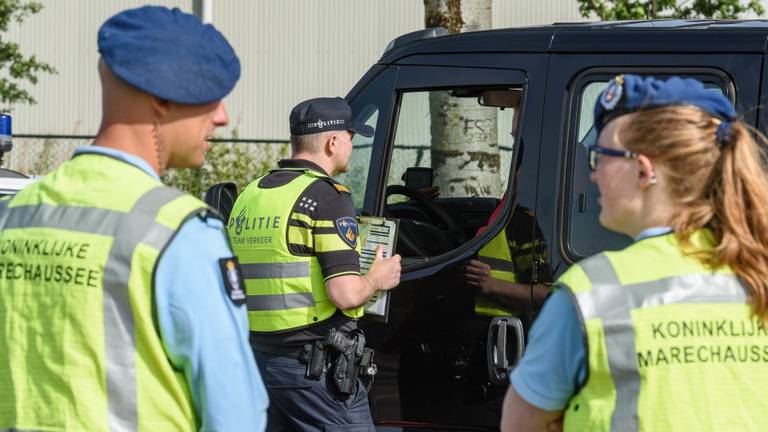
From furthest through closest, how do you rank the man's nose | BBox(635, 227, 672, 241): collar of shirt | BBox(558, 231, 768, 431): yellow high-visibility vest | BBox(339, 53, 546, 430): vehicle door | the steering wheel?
1. the steering wheel
2. BBox(339, 53, 546, 430): vehicle door
3. the man's nose
4. BBox(635, 227, 672, 241): collar of shirt
5. BBox(558, 231, 768, 431): yellow high-visibility vest

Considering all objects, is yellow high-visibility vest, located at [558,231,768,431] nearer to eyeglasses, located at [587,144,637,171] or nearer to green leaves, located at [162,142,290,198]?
eyeglasses, located at [587,144,637,171]

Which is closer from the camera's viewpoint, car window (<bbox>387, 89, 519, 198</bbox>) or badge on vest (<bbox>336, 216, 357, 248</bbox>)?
badge on vest (<bbox>336, 216, 357, 248</bbox>)

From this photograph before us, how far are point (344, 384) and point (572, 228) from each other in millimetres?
965

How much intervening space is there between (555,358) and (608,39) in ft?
7.40

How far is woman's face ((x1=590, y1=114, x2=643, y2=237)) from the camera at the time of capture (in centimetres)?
200

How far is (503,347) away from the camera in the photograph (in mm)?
3898

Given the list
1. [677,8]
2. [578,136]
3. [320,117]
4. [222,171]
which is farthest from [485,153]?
[222,171]

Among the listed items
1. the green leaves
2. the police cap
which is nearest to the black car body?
the police cap

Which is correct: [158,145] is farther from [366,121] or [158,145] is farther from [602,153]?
[366,121]

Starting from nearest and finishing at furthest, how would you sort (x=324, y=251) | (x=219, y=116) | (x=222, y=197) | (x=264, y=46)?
(x=219, y=116) → (x=324, y=251) → (x=222, y=197) → (x=264, y=46)

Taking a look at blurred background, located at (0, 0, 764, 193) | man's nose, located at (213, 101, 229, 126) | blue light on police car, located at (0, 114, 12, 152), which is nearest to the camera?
man's nose, located at (213, 101, 229, 126)

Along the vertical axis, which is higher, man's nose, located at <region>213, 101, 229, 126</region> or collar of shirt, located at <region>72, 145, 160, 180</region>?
man's nose, located at <region>213, 101, 229, 126</region>

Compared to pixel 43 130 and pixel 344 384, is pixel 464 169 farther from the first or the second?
pixel 43 130

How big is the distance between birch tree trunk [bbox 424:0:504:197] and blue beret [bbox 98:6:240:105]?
2.25m
